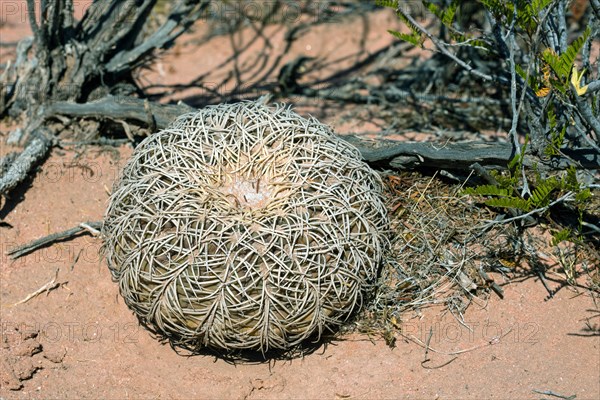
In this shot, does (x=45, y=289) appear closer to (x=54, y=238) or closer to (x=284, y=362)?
(x=54, y=238)

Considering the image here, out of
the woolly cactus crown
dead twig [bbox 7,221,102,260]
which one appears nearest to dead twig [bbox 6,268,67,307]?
dead twig [bbox 7,221,102,260]

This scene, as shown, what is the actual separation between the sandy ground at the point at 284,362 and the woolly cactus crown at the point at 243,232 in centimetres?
20

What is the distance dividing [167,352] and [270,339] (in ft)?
2.42

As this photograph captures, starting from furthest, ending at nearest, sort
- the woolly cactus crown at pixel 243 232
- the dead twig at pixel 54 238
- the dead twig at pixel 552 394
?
the dead twig at pixel 54 238 < the dead twig at pixel 552 394 < the woolly cactus crown at pixel 243 232

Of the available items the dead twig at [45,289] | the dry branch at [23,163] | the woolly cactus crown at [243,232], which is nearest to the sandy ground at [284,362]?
the dead twig at [45,289]

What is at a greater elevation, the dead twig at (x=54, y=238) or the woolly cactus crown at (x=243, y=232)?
the woolly cactus crown at (x=243, y=232)

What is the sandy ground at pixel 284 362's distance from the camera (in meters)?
4.55

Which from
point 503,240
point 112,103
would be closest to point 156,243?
point 112,103

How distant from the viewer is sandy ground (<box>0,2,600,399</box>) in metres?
4.55

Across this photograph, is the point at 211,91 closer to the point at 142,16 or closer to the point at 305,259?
the point at 142,16

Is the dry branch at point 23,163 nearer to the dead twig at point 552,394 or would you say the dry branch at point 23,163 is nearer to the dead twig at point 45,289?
the dead twig at point 45,289

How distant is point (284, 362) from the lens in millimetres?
4746

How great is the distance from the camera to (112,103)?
19.6ft

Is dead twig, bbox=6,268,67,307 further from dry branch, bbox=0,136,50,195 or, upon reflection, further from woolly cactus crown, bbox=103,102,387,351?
dry branch, bbox=0,136,50,195
